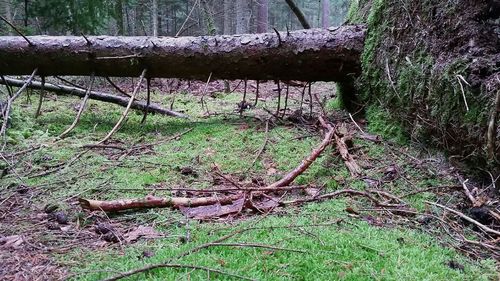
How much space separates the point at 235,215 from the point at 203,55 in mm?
3129

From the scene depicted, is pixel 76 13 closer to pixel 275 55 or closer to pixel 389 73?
pixel 275 55

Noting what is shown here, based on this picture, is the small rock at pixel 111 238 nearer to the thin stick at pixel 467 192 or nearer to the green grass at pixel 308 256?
the green grass at pixel 308 256

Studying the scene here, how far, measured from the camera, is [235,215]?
265cm

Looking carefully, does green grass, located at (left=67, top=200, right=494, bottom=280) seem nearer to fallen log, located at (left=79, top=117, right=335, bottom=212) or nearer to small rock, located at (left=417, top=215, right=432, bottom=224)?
small rock, located at (left=417, top=215, right=432, bottom=224)

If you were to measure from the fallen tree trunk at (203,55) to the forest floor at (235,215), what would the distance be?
881 millimetres

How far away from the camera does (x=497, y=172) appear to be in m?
2.81

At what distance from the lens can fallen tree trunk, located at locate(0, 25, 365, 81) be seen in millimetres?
5070

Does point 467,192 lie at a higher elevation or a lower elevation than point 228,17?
lower

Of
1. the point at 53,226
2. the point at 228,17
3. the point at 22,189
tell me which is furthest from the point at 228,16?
the point at 53,226

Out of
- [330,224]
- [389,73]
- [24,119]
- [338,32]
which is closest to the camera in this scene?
[330,224]

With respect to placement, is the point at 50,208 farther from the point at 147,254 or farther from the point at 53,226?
the point at 147,254

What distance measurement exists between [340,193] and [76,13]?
28.6ft

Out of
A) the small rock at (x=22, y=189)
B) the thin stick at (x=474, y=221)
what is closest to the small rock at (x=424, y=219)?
the thin stick at (x=474, y=221)

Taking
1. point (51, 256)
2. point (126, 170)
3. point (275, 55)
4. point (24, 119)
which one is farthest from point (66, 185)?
point (275, 55)
